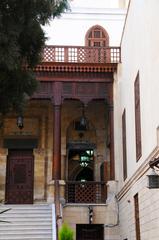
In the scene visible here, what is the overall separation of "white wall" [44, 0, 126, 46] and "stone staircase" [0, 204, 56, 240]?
807 centimetres

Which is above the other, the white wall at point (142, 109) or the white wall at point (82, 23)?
the white wall at point (82, 23)

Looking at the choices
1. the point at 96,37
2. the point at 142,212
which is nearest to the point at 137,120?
the point at 142,212

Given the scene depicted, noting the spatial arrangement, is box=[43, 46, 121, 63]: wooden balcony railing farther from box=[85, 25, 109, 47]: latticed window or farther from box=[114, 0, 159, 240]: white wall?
box=[85, 25, 109, 47]: latticed window

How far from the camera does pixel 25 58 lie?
35.1 feet

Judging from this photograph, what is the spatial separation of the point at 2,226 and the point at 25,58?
754 cm

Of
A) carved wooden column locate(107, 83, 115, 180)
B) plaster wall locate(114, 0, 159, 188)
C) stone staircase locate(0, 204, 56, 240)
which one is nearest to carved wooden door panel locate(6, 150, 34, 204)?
stone staircase locate(0, 204, 56, 240)

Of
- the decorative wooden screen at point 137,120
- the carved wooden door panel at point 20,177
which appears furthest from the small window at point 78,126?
the decorative wooden screen at point 137,120

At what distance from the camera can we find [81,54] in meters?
20.0

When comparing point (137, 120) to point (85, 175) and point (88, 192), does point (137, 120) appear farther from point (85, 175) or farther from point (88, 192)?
point (85, 175)

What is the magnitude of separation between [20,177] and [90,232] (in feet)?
12.6

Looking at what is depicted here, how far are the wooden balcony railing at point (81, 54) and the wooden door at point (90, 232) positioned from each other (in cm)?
611

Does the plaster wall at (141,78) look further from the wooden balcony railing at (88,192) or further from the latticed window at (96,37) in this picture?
the latticed window at (96,37)

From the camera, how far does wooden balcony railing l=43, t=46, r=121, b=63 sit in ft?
A: 65.0

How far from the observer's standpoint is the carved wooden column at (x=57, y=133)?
18.8 m
